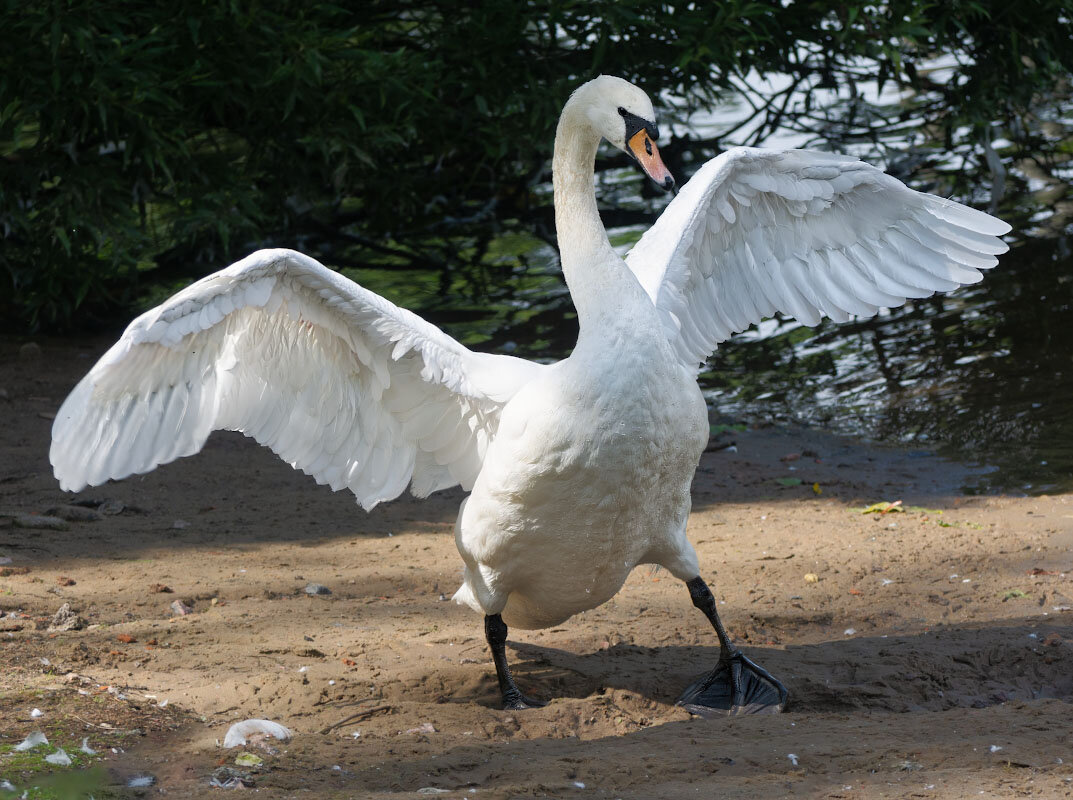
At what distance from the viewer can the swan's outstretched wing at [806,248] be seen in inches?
208

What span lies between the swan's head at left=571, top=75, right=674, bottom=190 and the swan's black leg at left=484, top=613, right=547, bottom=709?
1861 millimetres

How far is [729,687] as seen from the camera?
4840 mm

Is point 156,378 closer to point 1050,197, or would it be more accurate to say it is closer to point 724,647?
point 724,647

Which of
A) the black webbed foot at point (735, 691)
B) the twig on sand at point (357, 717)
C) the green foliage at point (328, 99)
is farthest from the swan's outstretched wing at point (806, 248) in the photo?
the green foliage at point (328, 99)

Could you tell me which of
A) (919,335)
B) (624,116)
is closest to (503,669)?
(624,116)

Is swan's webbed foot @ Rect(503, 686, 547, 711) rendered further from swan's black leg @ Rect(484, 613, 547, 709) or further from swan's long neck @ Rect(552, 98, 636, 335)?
swan's long neck @ Rect(552, 98, 636, 335)

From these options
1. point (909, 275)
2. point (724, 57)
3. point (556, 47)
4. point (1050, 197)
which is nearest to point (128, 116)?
point (556, 47)

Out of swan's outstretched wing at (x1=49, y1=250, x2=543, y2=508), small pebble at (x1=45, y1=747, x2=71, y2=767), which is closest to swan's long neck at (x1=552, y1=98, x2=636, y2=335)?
swan's outstretched wing at (x1=49, y1=250, x2=543, y2=508)

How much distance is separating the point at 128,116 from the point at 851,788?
7.03 meters

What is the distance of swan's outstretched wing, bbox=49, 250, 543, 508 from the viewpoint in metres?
4.29

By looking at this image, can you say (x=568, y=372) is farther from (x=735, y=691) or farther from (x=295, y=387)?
(x=735, y=691)

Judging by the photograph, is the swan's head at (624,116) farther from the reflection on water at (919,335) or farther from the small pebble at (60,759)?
the reflection on water at (919,335)

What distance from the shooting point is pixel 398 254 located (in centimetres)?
1177

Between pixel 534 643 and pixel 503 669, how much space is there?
0.70 m
